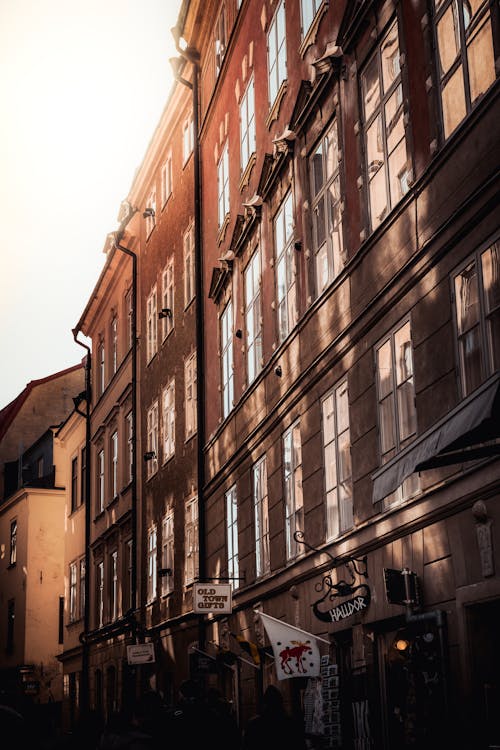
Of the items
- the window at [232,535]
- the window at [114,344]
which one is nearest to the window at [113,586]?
the window at [114,344]

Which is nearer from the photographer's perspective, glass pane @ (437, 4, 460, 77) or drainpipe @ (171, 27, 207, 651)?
glass pane @ (437, 4, 460, 77)

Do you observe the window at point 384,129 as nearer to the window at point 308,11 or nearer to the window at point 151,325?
the window at point 308,11

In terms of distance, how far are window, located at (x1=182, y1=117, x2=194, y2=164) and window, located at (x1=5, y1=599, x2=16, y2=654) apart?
84.6 ft

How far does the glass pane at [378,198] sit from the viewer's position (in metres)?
14.8

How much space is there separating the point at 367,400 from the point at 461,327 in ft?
9.71

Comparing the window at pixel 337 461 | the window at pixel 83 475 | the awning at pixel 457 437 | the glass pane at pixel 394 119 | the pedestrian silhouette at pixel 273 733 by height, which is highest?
the window at pixel 83 475

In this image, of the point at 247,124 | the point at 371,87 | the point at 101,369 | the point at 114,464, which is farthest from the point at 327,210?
the point at 101,369

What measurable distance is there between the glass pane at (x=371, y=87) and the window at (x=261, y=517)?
23.3ft

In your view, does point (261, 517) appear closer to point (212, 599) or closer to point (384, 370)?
point (212, 599)

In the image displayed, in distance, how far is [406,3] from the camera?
1399 cm

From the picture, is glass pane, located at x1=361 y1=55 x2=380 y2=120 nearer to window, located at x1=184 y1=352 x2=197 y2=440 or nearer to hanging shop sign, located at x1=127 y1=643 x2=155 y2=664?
window, located at x1=184 y1=352 x2=197 y2=440

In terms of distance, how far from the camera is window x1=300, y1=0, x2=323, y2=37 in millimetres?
18036

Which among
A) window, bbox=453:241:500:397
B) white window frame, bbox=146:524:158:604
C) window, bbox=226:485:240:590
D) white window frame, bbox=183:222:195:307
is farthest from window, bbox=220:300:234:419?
Result: window, bbox=453:241:500:397

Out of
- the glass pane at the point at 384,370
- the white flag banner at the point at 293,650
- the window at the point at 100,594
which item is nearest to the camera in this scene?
the glass pane at the point at 384,370
